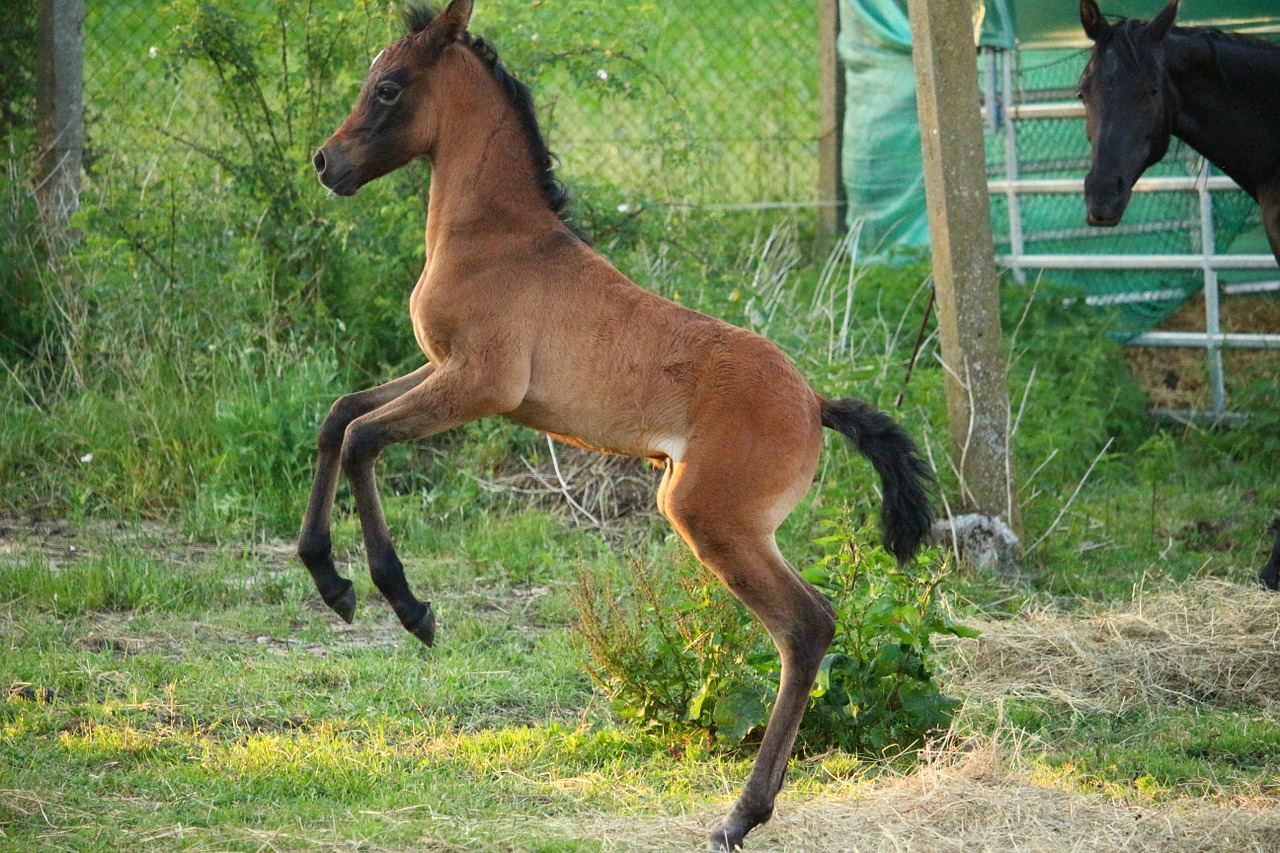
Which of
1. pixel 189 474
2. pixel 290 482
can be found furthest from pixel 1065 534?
pixel 189 474

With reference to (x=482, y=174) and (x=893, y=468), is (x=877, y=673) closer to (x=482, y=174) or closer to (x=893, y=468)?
(x=893, y=468)

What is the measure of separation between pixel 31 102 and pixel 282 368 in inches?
113

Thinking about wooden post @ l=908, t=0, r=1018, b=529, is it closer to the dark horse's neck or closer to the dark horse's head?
the dark horse's head

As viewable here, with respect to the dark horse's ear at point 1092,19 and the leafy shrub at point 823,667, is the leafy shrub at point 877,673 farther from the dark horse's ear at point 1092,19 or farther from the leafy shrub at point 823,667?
the dark horse's ear at point 1092,19

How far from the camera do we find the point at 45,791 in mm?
3920

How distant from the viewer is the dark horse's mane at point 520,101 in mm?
4281

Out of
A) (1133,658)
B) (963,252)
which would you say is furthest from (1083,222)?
(1133,658)

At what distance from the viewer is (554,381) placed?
4.04 m

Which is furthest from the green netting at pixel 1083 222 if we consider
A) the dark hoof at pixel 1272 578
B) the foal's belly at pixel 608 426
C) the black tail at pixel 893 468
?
the foal's belly at pixel 608 426

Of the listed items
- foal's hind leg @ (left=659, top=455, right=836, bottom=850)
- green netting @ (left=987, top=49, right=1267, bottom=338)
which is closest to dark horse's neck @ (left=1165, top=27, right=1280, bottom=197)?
green netting @ (left=987, top=49, right=1267, bottom=338)

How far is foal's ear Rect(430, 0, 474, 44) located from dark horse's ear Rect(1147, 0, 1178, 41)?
364 cm

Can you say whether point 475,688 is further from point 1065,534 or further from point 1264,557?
point 1264,557

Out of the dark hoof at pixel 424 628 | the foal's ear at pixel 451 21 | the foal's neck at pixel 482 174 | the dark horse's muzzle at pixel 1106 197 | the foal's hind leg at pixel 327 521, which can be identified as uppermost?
the foal's ear at pixel 451 21

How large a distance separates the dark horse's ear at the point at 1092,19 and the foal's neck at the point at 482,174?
10.7 feet
